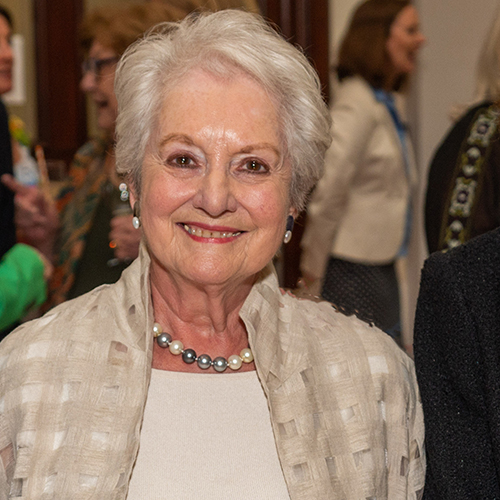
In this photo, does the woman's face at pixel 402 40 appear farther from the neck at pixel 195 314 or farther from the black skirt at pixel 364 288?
the neck at pixel 195 314

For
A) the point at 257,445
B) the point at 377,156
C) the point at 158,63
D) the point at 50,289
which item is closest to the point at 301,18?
the point at 377,156

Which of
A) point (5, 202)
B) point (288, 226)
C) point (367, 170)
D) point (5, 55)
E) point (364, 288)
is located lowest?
point (364, 288)

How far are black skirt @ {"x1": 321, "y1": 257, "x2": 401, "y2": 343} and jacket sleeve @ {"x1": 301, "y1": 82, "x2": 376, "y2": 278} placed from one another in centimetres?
10

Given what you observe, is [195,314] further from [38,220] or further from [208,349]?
[38,220]

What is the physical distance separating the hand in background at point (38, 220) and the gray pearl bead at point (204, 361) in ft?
3.77

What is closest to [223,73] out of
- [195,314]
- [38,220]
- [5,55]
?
[195,314]

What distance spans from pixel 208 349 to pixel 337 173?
186cm

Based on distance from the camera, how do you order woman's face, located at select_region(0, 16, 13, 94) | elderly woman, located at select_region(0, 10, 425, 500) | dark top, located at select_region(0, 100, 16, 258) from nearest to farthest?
elderly woman, located at select_region(0, 10, 425, 500) → dark top, located at select_region(0, 100, 16, 258) → woman's face, located at select_region(0, 16, 13, 94)

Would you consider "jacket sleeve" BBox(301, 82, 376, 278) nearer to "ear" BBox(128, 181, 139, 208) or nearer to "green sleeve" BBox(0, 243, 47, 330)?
"green sleeve" BBox(0, 243, 47, 330)

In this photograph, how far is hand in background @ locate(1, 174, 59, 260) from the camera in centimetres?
263

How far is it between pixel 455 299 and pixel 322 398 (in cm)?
36

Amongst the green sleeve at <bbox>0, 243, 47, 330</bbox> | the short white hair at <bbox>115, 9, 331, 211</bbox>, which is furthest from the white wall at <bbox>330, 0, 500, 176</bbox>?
the short white hair at <bbox>115, 9, 331, 211</bbox>

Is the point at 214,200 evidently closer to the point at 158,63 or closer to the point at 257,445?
the point at 158,63

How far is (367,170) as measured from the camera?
3.53 meters
